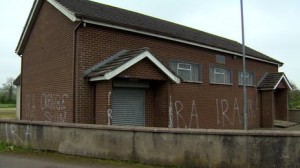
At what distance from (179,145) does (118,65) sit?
453 centimetres

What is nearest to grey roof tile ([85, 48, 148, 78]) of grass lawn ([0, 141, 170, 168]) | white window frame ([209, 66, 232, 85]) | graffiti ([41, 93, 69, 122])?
graffiti ([41, 93, 69, 122])

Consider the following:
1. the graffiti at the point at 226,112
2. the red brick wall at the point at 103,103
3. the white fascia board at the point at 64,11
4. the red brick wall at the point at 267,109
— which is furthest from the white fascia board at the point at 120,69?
the red brick wall at the point at 267,109

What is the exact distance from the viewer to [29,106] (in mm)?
17469

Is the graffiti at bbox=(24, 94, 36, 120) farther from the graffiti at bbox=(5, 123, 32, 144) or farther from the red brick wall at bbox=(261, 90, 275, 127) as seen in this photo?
the red brick wall at bbox=(261, 90, 275, 127)

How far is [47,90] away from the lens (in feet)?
51.4

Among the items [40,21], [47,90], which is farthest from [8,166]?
[40,21]

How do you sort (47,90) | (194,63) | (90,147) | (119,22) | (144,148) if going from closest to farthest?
(144,148)
(90,147)
(119,22)
(47,90)
(194,63)

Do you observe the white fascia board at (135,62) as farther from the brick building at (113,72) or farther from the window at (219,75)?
the window at (219,75)

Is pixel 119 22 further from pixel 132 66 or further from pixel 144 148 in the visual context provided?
pixel 144 148

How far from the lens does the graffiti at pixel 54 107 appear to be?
14211mm

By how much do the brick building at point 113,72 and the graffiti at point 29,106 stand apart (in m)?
0.05

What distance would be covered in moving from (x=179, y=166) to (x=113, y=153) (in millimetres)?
1947

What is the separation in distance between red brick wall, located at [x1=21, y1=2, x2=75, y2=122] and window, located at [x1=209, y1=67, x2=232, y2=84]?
28.6ft

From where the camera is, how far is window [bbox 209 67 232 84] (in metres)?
20.3
